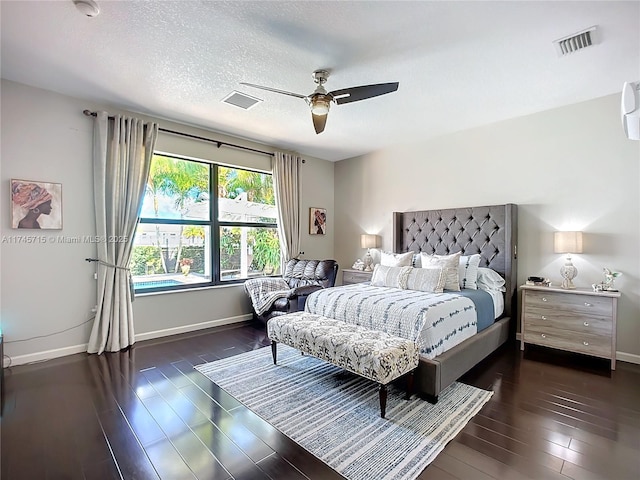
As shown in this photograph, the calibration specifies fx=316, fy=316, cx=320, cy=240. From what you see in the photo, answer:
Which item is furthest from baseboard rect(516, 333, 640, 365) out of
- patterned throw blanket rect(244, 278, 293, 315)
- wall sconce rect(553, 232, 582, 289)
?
patterned throw blanket rect(244, 278, 293, 315)

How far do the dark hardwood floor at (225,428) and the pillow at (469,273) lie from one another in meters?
0.94

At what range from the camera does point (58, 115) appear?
11.7 ft

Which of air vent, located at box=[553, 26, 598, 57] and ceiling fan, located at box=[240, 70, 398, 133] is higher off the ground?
air vent, located at box=[553, 26, 598, 57]

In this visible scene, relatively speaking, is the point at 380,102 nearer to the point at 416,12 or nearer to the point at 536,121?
the point at 416,12

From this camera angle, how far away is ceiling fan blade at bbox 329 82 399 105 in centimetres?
257

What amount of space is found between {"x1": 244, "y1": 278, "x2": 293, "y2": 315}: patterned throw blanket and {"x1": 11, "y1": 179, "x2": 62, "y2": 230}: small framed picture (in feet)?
7.95

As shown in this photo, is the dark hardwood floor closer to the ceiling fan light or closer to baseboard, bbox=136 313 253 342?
baseboard, bbox=136 313 253 342

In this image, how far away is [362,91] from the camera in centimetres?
267

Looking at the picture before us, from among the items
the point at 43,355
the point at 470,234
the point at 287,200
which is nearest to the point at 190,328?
the point at 43,355

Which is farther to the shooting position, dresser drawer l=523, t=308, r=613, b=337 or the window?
the window

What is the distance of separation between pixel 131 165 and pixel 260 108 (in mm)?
1750

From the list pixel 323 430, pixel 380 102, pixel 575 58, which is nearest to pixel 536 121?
pixel 575 58

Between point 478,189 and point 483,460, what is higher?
point 478,189

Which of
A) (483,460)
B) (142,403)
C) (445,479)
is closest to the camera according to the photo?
(445,479)
